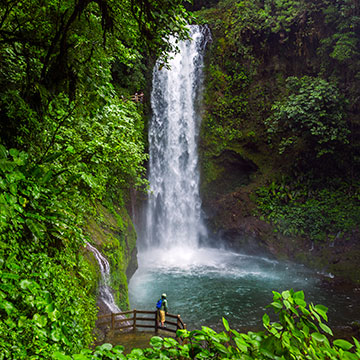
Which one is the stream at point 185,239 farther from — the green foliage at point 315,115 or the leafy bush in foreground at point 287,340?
the leafy bush in foreground at point 287,340

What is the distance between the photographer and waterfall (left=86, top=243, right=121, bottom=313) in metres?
6.97

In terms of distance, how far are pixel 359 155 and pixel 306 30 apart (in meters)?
7.41

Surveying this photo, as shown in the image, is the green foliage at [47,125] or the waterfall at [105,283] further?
the waterfall at [105,283]

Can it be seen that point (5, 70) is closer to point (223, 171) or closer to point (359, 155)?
point (223, 171)

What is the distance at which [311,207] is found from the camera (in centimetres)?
1440

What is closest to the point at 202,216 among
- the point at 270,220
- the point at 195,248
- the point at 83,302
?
the point at 195,248

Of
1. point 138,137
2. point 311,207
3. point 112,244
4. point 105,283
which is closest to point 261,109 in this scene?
point 311,207

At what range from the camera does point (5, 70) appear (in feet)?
11.7

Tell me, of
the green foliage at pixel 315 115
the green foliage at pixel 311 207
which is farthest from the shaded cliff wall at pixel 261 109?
the green foliage at pixel 315 115

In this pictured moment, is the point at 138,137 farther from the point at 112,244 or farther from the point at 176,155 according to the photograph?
the point at 176,155

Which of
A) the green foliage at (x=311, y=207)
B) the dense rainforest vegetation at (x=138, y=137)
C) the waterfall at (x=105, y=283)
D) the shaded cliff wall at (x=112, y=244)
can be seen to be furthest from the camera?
the green foliage at (x=311, y=207)

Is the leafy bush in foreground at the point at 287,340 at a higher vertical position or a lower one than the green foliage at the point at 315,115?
lower

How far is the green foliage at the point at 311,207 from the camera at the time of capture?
44.3ft

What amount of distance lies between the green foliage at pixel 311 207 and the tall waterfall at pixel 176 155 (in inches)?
177
